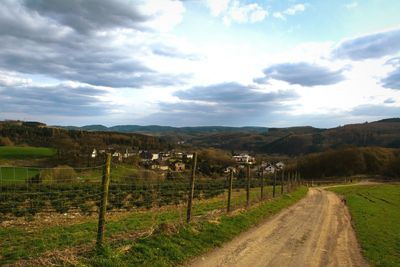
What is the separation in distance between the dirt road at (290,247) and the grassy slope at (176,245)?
1.08 ft

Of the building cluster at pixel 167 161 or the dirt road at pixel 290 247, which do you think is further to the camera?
the building cluster at pixel 167 161

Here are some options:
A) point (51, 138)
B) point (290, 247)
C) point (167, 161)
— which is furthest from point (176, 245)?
point (51, 138)

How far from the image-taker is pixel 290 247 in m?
11.1

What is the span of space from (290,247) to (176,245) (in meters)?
3.68

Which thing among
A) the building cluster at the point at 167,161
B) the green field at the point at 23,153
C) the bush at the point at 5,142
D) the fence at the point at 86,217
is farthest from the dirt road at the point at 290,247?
the bush at the point at 5,142

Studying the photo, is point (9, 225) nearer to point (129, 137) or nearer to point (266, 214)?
point (266, 214)

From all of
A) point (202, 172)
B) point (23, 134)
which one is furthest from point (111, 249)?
point (23, 134)

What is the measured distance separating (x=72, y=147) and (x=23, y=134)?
31.2 meters

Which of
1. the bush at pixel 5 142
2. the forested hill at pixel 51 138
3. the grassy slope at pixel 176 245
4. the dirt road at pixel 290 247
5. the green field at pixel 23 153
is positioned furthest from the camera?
the bush at pixel 5 142

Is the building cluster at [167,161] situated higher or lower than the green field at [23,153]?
higher

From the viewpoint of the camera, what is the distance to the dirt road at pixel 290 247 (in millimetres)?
9188

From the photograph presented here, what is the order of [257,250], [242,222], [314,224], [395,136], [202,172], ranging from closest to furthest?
[257,250]
[242,222]
[314,224]
[202,172]
[395,136]

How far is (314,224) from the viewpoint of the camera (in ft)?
54.2

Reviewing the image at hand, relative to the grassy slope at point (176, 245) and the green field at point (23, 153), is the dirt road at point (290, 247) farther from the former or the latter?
the green field at point (23, 153)
